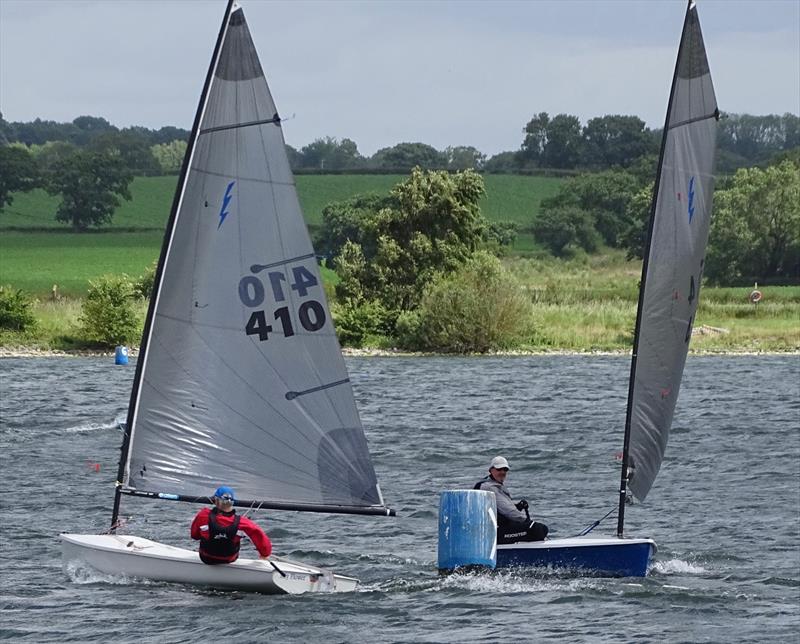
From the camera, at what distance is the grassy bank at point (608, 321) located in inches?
3054

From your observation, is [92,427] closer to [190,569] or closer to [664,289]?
[190,569]

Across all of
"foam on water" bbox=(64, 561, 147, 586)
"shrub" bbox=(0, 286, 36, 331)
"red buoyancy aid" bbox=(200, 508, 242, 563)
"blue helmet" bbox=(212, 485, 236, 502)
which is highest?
"blue helmet" bbox=(212, 485, 236, 502)

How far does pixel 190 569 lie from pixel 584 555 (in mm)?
5255

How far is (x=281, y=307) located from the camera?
19.8m

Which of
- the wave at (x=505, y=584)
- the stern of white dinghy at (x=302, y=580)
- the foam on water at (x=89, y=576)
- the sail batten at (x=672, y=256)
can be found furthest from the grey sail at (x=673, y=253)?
the foam on water at (x=89, y=576)

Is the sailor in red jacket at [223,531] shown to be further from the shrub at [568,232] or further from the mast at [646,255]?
the shrub at [568,232]

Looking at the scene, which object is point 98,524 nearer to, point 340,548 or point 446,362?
point 340,548

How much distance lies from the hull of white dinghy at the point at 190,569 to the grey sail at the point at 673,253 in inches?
181

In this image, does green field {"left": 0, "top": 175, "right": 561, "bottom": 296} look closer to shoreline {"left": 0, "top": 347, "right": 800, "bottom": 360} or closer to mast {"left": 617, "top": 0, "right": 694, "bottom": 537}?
shoreline {"left": 0, "top": 347, "right": 800, "bottom": 360}

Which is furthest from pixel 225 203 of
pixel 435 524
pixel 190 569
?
pixel 435 524

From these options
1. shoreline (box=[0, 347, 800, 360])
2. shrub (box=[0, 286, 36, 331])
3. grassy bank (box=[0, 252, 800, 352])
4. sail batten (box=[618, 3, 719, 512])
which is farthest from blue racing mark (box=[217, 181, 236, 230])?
shrub (box=[0, 286, 36, 331])

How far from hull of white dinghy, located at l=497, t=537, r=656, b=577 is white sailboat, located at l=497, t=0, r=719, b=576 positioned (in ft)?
0.04

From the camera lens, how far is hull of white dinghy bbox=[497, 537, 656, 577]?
21.0 meters

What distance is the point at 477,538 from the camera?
20.2m
